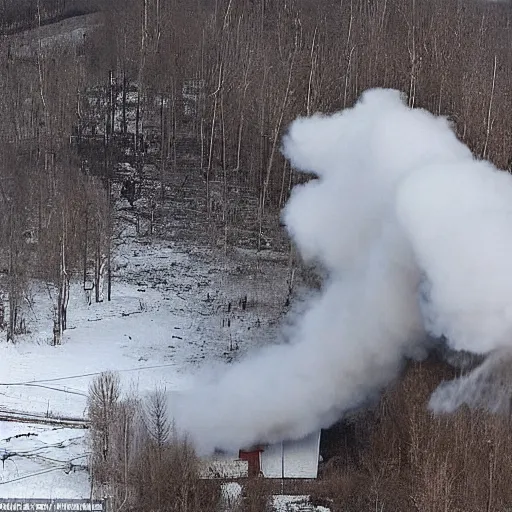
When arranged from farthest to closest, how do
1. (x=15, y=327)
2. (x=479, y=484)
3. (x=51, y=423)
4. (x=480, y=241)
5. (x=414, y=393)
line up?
1. (x=15, y=327)
2. (x=51, y=423)
3. (x=414, y=393)
4. (x=479, y=484)
5. (x=480, y=241)

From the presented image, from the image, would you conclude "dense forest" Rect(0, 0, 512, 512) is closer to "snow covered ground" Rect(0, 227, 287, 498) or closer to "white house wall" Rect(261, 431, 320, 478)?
"white house wall" Rect(261, 431, 320, 478)

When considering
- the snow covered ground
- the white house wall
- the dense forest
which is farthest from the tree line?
the white house wall

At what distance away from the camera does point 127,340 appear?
33.2 m

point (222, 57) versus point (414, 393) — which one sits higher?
point (222, 57)

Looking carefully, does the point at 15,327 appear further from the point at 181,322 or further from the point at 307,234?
the point at 307,234

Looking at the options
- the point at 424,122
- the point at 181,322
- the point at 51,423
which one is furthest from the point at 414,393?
the point at 181,322

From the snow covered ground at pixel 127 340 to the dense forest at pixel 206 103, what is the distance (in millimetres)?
1031

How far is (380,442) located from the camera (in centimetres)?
2494

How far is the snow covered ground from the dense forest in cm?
103

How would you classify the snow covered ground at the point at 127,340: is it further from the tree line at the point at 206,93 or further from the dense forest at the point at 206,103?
the tree line at the point at 206,93

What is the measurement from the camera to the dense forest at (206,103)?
36.6 m

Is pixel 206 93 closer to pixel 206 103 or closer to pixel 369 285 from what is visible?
pixel 206 103

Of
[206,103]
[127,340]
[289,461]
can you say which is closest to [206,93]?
[206,103]

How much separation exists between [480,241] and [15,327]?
18221 millimetres
